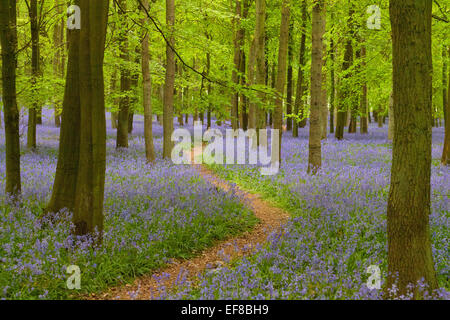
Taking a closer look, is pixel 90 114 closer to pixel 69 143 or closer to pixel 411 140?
pixel 69 143

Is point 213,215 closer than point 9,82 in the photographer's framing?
No

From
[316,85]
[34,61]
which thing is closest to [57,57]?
[34,61]

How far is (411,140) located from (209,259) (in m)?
4.11

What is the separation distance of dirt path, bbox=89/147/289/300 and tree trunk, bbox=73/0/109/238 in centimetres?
119

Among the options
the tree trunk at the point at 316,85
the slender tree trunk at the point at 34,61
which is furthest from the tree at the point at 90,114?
the tree trunk at the point at 316,85

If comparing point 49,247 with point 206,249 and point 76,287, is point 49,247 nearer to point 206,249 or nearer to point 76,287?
point 76,287

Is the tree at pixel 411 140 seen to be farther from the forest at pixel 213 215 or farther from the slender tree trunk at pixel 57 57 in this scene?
the slender tree trunk at pixel 57 57

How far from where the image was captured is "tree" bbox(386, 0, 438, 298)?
3.96m

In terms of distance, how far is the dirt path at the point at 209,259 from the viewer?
5133mm

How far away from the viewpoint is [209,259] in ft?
21.7
